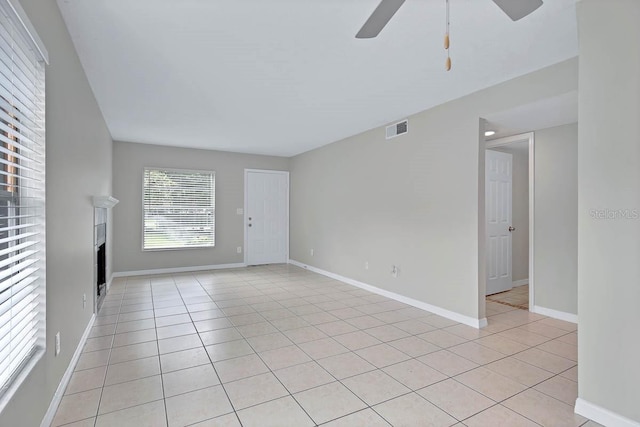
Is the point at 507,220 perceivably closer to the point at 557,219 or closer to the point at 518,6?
the point at 557,219

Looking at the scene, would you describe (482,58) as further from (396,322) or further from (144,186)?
(144,186)

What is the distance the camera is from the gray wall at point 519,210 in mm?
5062

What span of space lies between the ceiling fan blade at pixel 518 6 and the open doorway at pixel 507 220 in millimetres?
3176

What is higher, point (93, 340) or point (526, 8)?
point (526, 8)

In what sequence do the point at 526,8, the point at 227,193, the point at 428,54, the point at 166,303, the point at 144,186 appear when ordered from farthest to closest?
the point at 227,193 → the point at 144,186 → the point at 166,303 → the point at 428,54 → the point at 526,8

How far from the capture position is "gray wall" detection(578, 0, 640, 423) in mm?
1816

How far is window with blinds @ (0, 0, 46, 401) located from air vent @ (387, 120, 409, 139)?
3664 millimetres

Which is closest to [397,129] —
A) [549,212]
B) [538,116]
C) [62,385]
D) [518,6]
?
[538,116]

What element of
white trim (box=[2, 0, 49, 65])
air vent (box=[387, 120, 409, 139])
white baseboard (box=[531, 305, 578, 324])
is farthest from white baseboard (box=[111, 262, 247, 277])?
white baseboard (box=[531, 305, 578, 324])

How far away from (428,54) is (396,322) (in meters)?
2.67

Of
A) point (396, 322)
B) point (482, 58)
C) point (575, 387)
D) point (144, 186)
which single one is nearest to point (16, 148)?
point (482, 58)

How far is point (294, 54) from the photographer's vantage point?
8.59 feet

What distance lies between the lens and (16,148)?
5.09ft

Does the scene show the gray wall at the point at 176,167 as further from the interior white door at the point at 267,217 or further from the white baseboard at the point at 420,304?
the white baseboard at the point at 420,304
